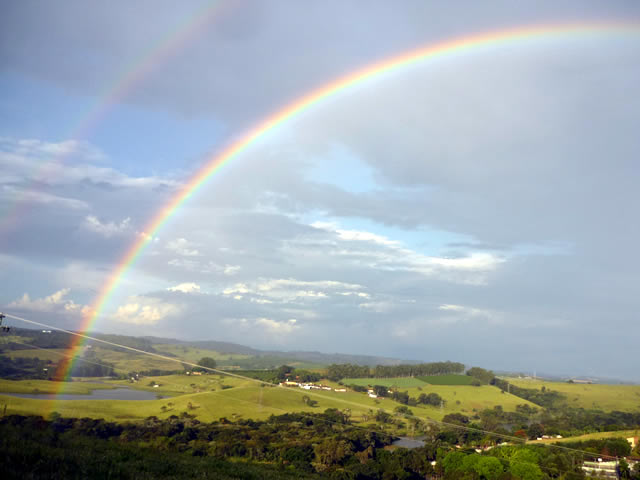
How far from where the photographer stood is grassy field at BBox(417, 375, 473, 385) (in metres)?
130

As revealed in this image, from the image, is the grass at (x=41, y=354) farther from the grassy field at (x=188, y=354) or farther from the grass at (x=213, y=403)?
the grassy field at (x=188, y=354)

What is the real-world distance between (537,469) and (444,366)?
11947 cm

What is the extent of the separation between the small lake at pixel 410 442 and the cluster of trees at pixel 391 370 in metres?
55.4

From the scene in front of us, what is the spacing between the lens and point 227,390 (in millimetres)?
84938

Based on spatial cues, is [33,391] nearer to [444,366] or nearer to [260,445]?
[260,445]

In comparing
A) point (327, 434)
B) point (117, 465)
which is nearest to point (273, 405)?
point (327, 434)

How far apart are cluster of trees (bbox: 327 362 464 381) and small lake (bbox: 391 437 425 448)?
55392mm

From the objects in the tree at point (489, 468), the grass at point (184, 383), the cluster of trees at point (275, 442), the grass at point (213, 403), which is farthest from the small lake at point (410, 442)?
the grass at point (184, 383)

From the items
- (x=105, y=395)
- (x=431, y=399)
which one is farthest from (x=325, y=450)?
(x=431, y=399)

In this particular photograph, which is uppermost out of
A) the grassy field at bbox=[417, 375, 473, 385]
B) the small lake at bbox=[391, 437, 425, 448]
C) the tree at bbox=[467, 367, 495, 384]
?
the tree at bbox=[467, 367, 495, 384]

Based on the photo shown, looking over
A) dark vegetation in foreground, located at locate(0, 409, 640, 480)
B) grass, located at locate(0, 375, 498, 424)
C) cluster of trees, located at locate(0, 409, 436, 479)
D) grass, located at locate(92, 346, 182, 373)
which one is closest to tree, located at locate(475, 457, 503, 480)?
dark vegetation in foreground, located at locate(0, 409, 640, 480)

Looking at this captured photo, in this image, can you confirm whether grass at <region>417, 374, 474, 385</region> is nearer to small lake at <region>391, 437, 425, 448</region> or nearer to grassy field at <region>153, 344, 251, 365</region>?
small lake at <region>391, 437, 425, 448</region>

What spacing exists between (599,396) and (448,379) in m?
41.9

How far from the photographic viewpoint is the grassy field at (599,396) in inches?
4656
